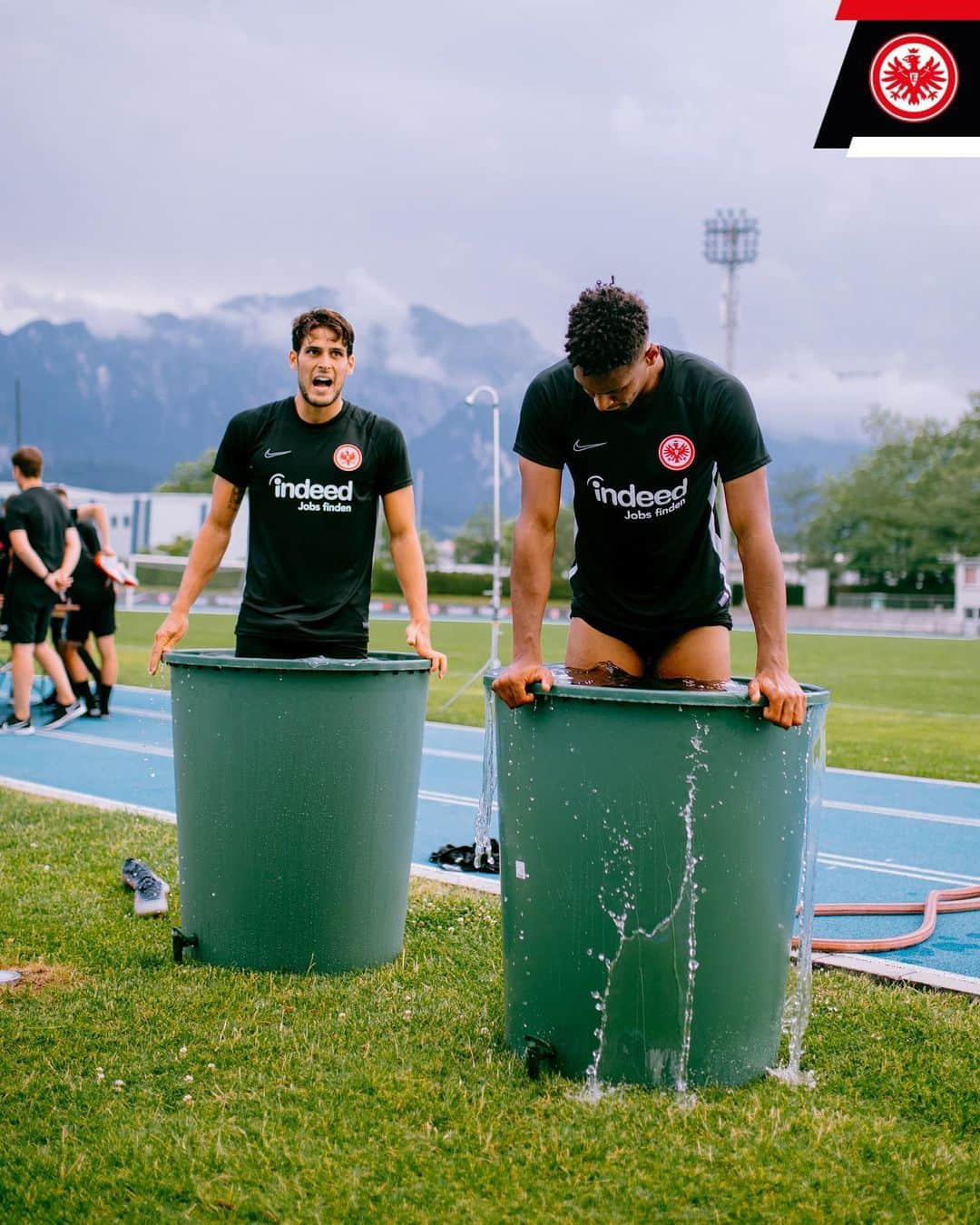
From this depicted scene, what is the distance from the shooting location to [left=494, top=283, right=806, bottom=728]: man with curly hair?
3359 mm

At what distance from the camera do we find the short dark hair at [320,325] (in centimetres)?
480

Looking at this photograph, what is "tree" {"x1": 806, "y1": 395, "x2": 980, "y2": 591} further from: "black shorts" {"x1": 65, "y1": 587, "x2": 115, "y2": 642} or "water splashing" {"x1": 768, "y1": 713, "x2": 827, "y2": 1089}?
"water splashing" {"x1": 768, "y1": 713, "x2": 827, "y2": 1089}

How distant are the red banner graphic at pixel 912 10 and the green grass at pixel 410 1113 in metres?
10.7

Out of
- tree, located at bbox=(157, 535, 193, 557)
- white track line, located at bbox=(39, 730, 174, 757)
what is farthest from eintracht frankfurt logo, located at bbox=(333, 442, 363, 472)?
tree, located at bbox=(157, 535, 193, 557)

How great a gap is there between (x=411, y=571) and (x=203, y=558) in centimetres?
82

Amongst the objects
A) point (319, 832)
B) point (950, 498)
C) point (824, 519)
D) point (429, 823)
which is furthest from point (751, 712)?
point (824, 519)

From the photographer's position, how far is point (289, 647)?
481 centimetres

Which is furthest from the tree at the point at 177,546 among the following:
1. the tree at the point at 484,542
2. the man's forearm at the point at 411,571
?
the man's forearm at the point at 411,571

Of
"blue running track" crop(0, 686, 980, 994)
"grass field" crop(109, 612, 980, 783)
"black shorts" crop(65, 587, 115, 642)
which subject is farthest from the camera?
"black shorts" crop(65, 587, 115, 642)

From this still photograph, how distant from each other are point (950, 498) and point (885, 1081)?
88631 mm

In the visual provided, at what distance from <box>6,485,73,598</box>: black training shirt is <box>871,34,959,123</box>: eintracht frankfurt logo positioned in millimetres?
8621

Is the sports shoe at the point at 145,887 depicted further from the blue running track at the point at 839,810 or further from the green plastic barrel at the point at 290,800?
the blue running track at the point at 839,810

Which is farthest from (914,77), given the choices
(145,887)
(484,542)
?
(484,542)

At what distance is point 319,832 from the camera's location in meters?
4.37
